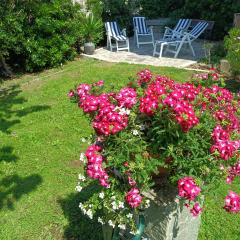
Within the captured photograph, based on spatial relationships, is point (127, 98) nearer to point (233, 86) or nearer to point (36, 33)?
point (233, 86)

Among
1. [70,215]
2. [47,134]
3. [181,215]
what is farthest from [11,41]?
[181,215]

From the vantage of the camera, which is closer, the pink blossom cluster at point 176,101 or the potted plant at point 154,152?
the pink blossom cluster at point 176,101

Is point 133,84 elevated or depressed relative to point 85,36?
elevated

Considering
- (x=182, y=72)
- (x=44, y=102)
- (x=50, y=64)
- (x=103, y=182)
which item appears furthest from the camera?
(x=50, y=64)

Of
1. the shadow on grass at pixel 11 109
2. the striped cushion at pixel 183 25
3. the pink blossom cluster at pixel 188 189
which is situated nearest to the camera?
the pink blossom cluster at pixel 188 189

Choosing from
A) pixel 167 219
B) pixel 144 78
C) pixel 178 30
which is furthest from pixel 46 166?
pixel 178 30

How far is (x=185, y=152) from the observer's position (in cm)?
283

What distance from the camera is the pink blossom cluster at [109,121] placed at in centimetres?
273

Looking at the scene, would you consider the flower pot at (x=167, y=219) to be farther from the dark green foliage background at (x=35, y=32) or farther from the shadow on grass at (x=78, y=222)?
the dark green foliage background at (x=35, y=32)

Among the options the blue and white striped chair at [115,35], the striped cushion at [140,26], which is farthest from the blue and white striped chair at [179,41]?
the striped cushion at [140,26]

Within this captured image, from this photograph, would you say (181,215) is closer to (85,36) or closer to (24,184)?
(24,184)

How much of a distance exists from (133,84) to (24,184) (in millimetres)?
2436

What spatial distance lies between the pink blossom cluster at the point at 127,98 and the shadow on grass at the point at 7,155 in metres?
3.18

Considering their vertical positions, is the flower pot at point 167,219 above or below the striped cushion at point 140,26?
above
